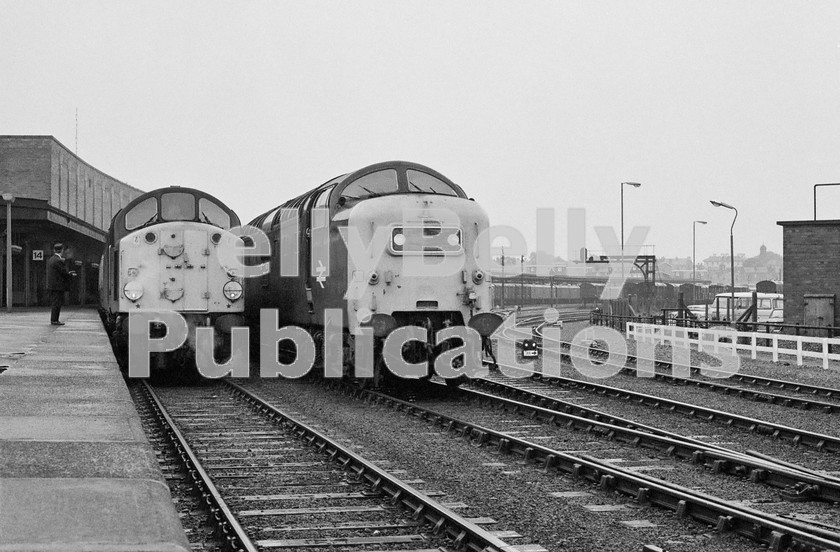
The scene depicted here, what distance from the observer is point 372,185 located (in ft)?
48.4

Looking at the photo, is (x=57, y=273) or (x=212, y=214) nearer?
(x=212, y=214)

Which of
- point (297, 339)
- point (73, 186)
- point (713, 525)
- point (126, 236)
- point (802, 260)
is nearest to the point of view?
point (713, 525)

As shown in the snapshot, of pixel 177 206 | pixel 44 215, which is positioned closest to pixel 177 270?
pixel 177 206

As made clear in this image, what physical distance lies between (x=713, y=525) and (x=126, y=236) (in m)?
12.7

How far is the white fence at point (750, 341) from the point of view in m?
20.5

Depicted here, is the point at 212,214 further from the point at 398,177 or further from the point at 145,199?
the point at 398,177

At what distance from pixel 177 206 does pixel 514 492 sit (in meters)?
11.3

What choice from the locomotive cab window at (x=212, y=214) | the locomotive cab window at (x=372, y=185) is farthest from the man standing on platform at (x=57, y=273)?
the locomotive cab window at (x=372, y=185)

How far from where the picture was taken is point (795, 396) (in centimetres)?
1578

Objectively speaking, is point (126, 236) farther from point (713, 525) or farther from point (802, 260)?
point (802, 260)

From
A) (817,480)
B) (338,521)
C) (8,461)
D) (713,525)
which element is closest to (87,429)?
(8,461)

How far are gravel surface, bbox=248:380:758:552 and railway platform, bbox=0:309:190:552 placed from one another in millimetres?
2633

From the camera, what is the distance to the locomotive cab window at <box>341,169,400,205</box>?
14648 mm

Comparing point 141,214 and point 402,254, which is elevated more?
point 141,214
